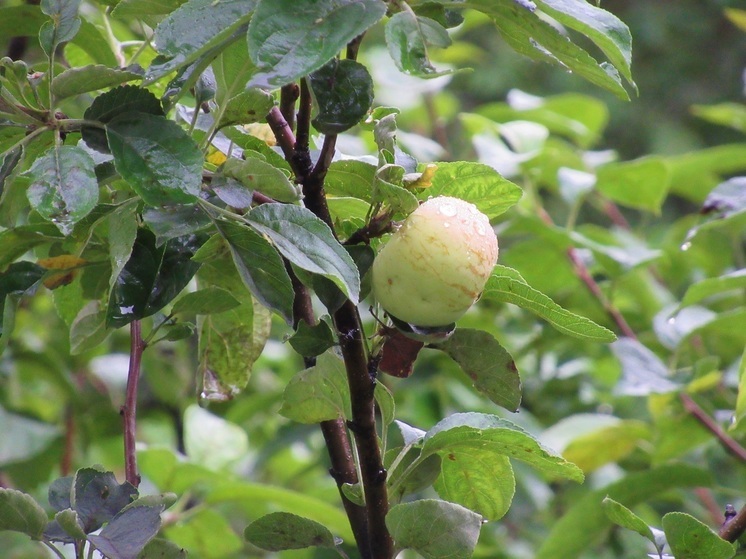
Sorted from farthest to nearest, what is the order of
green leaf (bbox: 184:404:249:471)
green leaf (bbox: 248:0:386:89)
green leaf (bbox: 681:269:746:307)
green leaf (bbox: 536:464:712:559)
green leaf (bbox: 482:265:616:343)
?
green leaf (bbox: 184:404:249:471) → green leaf (bbox: 536:464:712:559) → green leaf (bbox: 681:269:746:307) → green leaf (bbox: 482:265:616:343) → green leaf (bbox: 248:0:386:89)

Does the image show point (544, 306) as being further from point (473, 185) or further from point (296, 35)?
point (296, 35)

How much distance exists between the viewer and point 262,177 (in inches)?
20.2

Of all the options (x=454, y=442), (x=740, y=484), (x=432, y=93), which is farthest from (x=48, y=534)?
(x=432, y=93)

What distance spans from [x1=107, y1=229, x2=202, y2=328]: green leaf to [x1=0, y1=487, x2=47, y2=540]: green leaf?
4.7 inches

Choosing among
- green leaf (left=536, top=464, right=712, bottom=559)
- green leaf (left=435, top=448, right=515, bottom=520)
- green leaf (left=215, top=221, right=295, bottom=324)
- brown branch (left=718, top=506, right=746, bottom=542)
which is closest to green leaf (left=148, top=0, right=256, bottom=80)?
green leaf (left=215, top=221, right=295, bottom=324)

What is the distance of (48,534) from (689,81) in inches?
202

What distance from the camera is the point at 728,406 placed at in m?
1.17

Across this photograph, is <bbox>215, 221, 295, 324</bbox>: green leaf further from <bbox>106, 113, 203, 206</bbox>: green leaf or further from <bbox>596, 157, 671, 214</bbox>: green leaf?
<bbox>596, 157, 671, 214</bbox>: green leaf

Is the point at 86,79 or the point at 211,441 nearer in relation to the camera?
the point at 86,79

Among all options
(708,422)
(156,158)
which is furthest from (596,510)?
(156,158)

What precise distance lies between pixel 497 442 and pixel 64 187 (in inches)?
11.6

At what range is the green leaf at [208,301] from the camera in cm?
62

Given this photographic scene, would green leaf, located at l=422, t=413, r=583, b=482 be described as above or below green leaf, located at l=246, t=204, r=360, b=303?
below

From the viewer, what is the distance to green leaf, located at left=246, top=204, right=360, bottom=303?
0.47 meters
